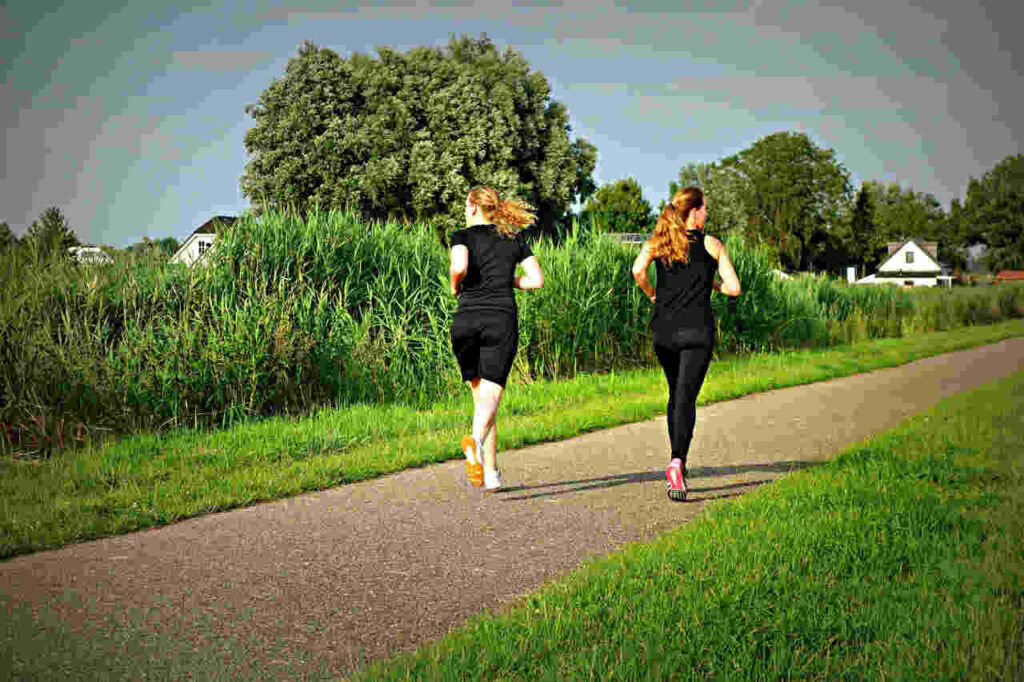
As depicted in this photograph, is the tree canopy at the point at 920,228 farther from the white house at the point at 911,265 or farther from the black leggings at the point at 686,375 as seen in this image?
the black leggings at the point at 686,375

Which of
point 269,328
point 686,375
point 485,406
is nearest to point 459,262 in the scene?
point 485,406

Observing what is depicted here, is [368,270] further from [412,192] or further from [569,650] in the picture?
[412,192]

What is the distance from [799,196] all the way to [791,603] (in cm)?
8331

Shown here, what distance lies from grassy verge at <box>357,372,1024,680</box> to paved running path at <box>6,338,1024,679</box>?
1.16 ft

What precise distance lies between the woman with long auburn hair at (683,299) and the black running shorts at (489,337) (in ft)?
3.35

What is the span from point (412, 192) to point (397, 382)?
33.2m

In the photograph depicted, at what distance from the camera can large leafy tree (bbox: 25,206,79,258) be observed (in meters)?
9.54

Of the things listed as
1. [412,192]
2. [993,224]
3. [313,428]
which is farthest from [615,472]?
[993,224]

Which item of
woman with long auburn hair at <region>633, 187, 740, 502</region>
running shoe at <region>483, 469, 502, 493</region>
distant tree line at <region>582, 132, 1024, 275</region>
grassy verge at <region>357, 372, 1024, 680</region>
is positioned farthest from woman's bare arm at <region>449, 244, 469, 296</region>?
distant tree line at <region>582, 132, 1024, 275</region>

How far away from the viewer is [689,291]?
Answer: 19.6 ft

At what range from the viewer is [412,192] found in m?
42.3

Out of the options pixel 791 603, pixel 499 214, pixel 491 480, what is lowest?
pixel 791 603

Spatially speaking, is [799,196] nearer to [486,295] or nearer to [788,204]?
[788,204]

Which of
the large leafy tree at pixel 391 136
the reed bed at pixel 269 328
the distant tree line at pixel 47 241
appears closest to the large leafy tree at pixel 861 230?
the large leafy tree at pixel 391 136
